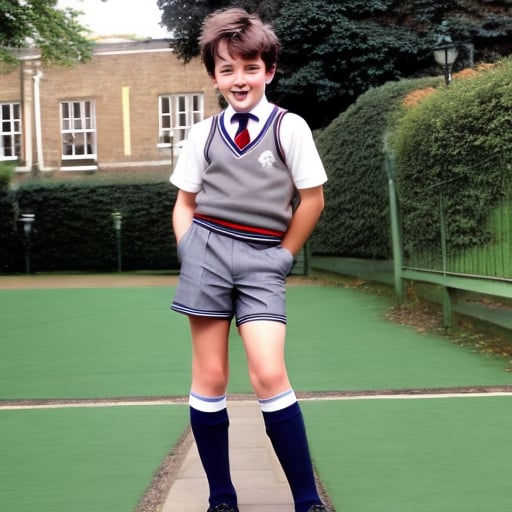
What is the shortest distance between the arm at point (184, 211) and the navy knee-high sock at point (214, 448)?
553mm

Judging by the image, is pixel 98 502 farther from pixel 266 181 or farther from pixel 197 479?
pixel 266 181

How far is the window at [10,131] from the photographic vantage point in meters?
34.0

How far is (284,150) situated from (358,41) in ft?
71.9

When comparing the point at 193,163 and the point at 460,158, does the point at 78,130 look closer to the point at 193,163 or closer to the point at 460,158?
the point at 460,158

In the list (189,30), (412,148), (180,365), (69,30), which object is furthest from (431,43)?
(180,365)

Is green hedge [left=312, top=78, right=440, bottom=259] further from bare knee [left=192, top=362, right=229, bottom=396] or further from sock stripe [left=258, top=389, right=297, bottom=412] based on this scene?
sock stripe [left=258, top=389, right=297, bottom=412]

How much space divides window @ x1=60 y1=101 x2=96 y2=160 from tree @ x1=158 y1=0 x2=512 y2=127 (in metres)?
10.3

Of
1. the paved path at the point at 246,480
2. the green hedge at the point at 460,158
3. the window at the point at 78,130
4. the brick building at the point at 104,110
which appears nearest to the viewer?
the paved path at the point at 246,480

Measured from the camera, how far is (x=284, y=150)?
2852mm

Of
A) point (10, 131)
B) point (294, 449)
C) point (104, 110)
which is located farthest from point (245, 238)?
point (10, 131)

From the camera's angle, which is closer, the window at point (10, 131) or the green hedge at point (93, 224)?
the green hedge at point (93, 224)

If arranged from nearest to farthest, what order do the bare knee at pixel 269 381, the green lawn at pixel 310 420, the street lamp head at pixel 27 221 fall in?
the bare knee at pixel 269 381 → the green lawn at pixel 310 420 → the street lamp head at pixel 27 221

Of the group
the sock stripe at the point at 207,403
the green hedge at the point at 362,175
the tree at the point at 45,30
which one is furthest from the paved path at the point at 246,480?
the tree at the point at 45,30

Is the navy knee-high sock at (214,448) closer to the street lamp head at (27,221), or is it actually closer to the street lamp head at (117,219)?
the street lamp head at (117,219)
